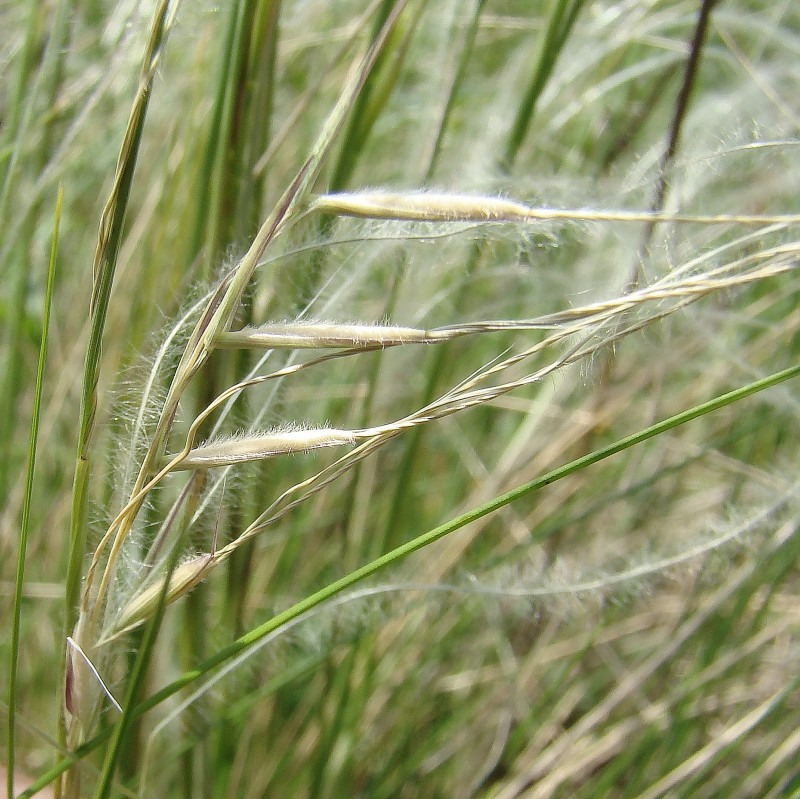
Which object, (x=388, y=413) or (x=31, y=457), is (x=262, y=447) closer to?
(x=31, y=457)

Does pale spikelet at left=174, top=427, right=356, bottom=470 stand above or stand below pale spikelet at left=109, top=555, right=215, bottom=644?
above

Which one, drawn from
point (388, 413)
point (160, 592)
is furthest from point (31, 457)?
point (388, 413)

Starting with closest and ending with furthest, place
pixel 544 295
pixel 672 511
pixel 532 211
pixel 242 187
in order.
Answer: pixel 532 211, pixel 242 187, pixel 544 295, pixel 672 511

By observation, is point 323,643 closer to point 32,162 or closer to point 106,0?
point 32,162

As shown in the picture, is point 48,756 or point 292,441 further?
point 48,756

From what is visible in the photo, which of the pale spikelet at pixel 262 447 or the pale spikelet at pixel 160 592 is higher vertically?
the pale spikelet at pixel 262 447

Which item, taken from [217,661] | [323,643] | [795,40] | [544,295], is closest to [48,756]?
[323,643]
